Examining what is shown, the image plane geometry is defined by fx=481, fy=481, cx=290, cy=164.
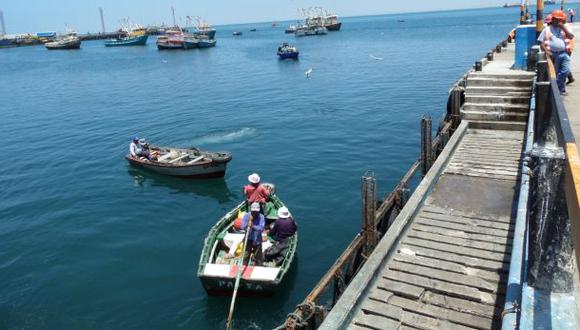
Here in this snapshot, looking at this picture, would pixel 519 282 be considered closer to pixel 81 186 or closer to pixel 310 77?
pixel 81 186

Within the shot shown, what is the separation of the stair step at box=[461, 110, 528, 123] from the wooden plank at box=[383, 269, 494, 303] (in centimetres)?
1129

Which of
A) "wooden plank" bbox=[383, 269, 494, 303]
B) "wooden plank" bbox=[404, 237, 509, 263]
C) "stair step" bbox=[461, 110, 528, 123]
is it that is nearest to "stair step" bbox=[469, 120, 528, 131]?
"stair step" bbox=[461, 110, 528, 123]

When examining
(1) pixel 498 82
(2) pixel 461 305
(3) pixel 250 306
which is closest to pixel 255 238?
(3) pixel 250 306

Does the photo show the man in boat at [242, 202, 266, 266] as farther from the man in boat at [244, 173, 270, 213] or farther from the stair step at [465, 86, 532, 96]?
the stair step at [465, 86, 532, 96]

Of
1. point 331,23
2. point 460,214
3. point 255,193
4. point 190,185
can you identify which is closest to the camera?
point 460,214

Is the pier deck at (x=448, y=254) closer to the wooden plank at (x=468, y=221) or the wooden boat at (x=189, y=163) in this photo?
the wooden plank at (x=468, y=221)

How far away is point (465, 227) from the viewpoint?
11297 millimetres

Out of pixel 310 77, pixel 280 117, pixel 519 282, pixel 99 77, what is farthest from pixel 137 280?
pixel 99 77

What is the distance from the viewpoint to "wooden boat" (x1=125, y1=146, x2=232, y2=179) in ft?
81.3

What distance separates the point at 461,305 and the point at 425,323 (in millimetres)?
841

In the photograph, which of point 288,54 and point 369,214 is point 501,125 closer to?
point 369,214

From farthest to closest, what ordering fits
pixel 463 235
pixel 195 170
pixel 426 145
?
1. pixel 195 170
2. pixel 426 145
3. pixel 463 235

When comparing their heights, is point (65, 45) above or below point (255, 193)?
above

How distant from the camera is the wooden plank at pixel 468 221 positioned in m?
11.3
